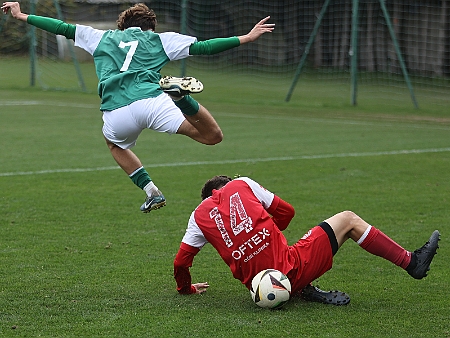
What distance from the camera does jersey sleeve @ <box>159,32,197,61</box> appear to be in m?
7.04

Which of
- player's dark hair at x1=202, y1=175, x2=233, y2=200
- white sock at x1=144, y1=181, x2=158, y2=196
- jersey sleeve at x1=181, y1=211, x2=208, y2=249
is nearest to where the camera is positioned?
jersey sleeve at x1=181, y1=211, x2=208, y2=249

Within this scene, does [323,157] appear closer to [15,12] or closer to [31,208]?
[31,208]

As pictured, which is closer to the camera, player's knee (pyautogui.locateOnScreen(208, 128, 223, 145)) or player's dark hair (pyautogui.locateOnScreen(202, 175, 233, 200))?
player's dark hair (pyautogui.locateOnScreen(202, 175, 233, 200))

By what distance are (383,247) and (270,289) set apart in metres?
1.00

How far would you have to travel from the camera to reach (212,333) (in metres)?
4.89

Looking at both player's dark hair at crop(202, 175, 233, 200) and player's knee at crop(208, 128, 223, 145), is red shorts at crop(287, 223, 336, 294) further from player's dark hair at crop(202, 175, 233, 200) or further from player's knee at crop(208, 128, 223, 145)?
player's knee at crop(208, 128, 223, 145)

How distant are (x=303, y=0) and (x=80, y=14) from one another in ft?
30.8

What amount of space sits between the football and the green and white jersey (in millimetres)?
2188

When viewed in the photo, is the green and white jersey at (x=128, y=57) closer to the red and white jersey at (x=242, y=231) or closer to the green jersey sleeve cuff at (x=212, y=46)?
the green jersey sleeve cuff at (x=212, y=46)

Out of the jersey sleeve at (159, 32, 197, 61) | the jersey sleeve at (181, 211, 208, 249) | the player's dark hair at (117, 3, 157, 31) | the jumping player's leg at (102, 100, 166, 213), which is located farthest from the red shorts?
the player's dark hair at (117, 3, 157, 31)

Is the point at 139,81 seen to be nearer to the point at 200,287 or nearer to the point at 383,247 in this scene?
the point at 200,287

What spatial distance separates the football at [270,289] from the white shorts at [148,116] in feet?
6.14

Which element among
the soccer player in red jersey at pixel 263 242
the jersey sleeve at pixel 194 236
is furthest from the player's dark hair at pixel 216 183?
the jersey sleeve at pixel 194 236

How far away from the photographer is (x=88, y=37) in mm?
7016
